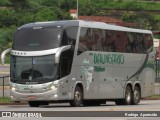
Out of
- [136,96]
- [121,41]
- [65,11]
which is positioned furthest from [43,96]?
[65,11]

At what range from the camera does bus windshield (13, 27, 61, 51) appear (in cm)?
3244

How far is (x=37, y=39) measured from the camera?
3272cm

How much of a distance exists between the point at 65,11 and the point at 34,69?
99.9 m

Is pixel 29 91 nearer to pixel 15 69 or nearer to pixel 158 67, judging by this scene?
pixel 15 69

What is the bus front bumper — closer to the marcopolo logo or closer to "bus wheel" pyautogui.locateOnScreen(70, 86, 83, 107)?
"bus wheel" pyautogui.locateOnScreen(70, 86, 83, 107)

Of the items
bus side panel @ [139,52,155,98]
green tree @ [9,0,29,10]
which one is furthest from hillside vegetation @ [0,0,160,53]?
bus side panel @ [139,52,155,98]

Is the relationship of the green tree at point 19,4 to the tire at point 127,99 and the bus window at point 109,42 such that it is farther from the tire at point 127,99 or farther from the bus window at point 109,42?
the bus window at point 109,42

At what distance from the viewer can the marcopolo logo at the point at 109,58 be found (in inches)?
1390

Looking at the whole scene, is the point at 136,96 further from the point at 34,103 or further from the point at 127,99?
the point at 34,103

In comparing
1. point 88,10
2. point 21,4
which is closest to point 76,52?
point 21,4

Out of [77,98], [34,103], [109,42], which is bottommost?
[34,103]

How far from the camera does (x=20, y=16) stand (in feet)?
375

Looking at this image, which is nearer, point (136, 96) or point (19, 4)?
point (136, 96)

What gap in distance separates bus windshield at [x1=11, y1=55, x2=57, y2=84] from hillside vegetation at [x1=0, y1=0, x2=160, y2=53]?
61.3m
